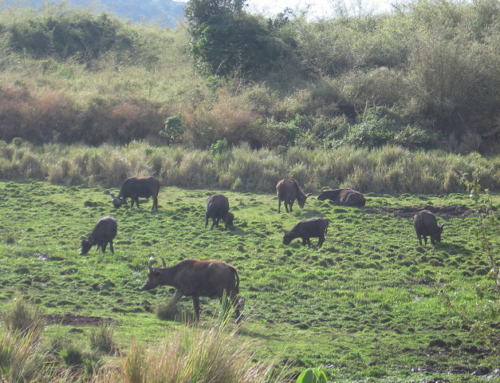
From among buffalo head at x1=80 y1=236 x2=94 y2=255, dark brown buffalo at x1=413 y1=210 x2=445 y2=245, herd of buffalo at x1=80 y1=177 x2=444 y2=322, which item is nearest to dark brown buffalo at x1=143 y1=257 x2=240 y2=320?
herd of buffalo at x1=80 y1=177 x2=444 y2=322

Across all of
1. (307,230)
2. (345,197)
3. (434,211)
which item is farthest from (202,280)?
(434,211)

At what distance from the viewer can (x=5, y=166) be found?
24281 millimetres

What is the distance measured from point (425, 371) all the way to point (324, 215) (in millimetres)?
10605

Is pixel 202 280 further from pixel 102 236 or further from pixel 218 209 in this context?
pixel 218 209

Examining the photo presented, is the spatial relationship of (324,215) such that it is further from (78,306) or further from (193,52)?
(193,52)

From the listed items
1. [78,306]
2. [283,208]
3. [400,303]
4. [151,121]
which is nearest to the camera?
[78,306]

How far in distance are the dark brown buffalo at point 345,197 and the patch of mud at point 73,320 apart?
12174 millimetres

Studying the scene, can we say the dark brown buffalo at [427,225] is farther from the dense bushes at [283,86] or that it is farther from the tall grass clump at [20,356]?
the dense bushes at [283,86]

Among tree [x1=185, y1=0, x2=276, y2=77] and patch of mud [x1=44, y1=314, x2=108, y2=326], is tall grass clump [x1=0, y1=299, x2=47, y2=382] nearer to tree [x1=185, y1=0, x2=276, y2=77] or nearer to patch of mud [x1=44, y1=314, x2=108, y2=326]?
patch of mud [x1=44, y1=314, x2=108, y2=326]

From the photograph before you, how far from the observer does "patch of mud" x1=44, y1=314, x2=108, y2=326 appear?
772 cm

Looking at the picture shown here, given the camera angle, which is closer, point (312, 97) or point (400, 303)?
point (400, 303)

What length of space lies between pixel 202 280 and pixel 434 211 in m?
11.6

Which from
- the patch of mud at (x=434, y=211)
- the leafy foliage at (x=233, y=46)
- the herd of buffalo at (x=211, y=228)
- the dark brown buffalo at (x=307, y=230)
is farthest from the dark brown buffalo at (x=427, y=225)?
the leafy foliage at (x=233, y=46)

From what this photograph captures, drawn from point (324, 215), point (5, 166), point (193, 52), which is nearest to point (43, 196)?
point (5, 166)
